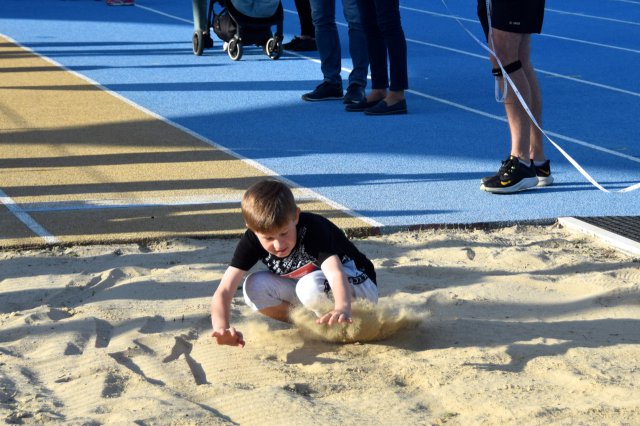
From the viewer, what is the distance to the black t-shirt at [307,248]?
3.80 m

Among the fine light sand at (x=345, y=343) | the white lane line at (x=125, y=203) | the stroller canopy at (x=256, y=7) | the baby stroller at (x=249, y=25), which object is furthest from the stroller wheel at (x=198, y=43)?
the fine light sand at (x=345, y=343)

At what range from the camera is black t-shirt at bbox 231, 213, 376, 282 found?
3.80m

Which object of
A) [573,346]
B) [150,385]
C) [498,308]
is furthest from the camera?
[498,308]

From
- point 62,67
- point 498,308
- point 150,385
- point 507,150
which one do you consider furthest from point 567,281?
point 62,67

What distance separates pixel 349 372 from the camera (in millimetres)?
3613

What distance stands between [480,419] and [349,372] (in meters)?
0.59

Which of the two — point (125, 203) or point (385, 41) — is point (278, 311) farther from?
point (385, 41)

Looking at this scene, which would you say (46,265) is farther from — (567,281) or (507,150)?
(507,150)

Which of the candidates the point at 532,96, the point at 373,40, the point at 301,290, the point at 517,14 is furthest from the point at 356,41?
the point at 301,290

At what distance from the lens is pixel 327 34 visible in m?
9.18

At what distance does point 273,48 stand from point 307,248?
837cm

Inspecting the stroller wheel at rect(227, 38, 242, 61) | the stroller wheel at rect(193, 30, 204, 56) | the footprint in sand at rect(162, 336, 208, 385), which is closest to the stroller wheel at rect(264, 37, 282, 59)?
the stroller wheel at rect(227, 38, 242, 61)

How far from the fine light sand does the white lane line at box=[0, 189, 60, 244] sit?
184 mm

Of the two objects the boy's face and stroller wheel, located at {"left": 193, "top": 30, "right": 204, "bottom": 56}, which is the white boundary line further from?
stroller wheel, located at {"left": 193, "top": 30, "right": 204, "bottom": 56}
